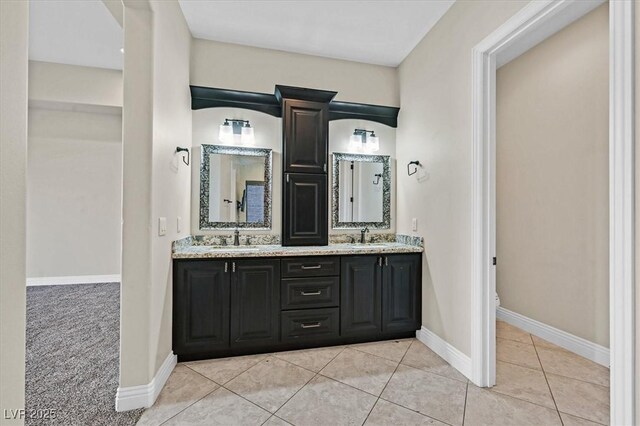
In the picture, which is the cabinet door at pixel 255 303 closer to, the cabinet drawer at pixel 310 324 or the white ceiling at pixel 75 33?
the cabinet drawer at pixel 310 324

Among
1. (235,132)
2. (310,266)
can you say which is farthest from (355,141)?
(310,266)

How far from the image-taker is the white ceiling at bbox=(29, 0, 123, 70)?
281cm

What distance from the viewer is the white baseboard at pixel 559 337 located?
2410 millimetres

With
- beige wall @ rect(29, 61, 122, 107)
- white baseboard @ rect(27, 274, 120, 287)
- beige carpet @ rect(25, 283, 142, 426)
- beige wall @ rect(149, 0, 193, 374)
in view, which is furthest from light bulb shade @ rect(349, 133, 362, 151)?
white baseboard @ rect(27, 274, 120, 287)

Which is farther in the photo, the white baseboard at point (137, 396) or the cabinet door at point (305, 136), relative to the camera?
the cabinet door at point (305, 136)

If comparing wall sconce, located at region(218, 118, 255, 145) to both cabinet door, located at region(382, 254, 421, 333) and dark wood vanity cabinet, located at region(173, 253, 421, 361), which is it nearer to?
dark wood vanity cabinet, located at region(173, 253, 421, 361)

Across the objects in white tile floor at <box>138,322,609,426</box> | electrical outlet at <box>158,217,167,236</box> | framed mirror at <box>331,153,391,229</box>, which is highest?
framed mirror at <box>331,153,391,229</box>

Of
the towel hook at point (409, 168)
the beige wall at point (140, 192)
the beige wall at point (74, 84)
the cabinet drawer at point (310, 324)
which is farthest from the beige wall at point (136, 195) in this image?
the beige wall at point (74, 84)

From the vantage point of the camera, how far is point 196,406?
1865 millimetres

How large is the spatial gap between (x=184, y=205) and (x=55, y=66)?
3.42 m

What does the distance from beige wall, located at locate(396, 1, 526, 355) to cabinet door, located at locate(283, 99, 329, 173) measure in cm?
95

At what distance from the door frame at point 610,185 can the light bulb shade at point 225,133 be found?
2246mm

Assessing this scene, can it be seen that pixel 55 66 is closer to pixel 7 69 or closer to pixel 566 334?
pixel 7 69

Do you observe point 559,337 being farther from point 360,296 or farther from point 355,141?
point 355,141
